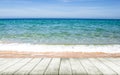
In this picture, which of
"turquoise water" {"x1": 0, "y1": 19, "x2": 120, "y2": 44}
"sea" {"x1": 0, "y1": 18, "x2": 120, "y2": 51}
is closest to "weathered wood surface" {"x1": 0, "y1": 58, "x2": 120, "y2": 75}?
"sea" {"x1": 0, "y1": 18, "x2": 120, "y2": 51}

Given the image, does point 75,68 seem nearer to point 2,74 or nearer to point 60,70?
point 60,70

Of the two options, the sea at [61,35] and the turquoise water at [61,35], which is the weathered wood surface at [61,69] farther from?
the turquoise water at [61,35]

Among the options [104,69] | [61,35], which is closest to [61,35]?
[61,35]

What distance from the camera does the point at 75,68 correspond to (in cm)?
383

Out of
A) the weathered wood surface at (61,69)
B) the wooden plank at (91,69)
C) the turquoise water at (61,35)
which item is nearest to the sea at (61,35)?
the turquoise water at (61,35)

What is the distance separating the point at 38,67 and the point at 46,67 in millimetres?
148

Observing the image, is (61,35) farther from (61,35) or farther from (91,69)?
(91,69)

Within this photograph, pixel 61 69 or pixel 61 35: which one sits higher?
pixel 61 69

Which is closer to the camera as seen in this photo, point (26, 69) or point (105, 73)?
point (105, 73)

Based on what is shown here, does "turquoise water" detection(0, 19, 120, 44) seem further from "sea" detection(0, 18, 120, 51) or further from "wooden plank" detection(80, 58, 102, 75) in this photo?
"wooden plank" detection(80, 58, 102, 75)

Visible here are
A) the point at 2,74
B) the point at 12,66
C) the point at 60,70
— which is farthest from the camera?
the point at 12,66

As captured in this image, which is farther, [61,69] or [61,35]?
[61,35]

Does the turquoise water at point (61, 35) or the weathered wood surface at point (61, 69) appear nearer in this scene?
the weathered wood surface at point (61, 69)

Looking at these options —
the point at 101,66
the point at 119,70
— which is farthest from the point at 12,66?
the point at 119,70
